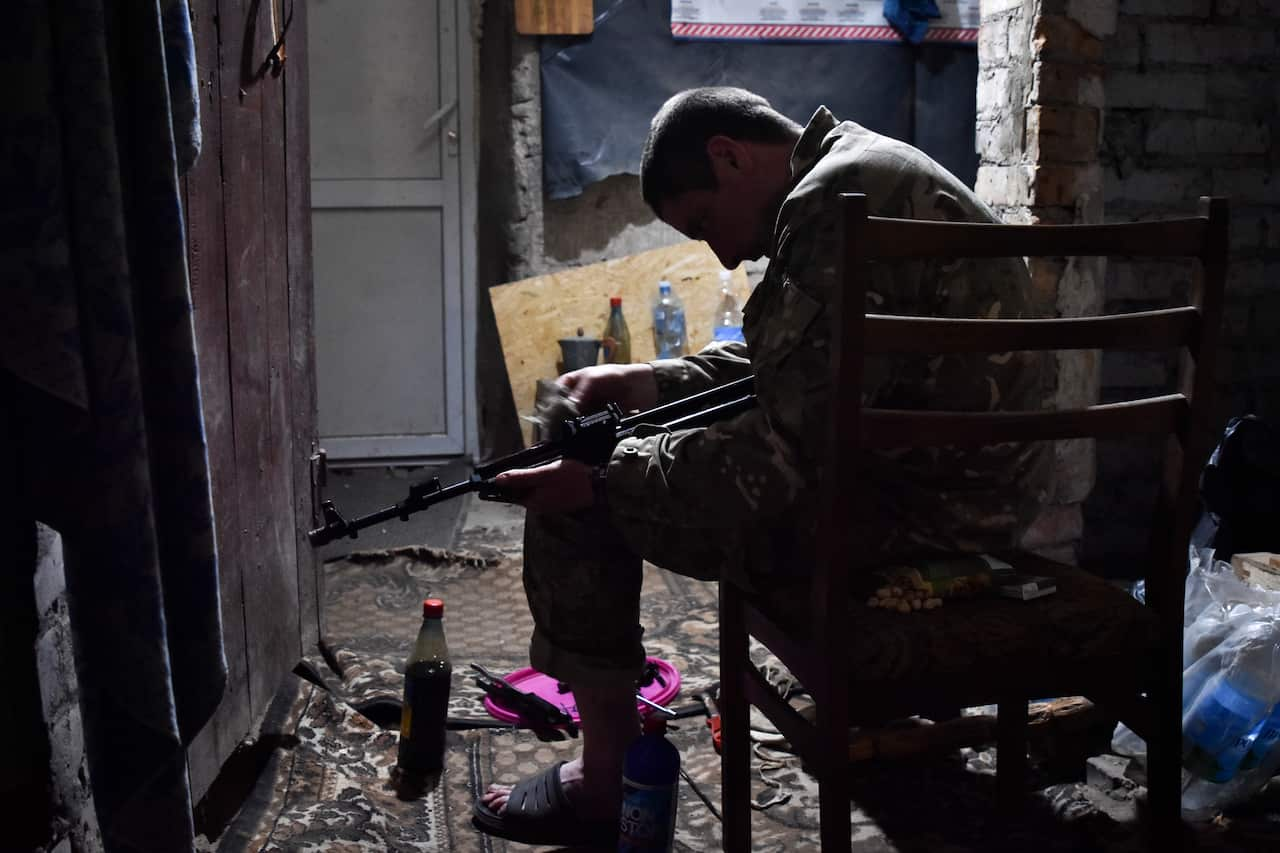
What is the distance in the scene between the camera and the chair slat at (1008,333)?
4.78 feet

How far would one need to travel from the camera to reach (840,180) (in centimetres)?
166

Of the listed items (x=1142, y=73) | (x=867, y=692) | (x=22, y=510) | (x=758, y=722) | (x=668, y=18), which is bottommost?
(x=758, y=722)

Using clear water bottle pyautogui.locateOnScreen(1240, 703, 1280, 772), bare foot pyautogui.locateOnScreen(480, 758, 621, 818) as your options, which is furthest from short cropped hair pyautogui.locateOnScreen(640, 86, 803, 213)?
clear water bottle pyautogui.locateOnScreen(1240, 703, 1280, 772)

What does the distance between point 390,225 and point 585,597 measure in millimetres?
3365

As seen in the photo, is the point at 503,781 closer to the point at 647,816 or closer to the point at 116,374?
the point at 647,816

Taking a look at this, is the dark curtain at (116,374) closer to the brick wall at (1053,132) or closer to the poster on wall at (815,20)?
the brick wall at (1053,132)

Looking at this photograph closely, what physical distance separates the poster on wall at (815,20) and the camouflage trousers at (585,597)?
3.20 meters

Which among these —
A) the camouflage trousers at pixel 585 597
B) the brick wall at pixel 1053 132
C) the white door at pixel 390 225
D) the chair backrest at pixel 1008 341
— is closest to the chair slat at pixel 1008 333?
the chair backrest at pixel 1008 341

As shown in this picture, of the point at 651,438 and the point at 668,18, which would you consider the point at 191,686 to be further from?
the point at 668,18

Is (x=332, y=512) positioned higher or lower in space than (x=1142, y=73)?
lower

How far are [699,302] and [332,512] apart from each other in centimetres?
287

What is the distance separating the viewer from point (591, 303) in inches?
187

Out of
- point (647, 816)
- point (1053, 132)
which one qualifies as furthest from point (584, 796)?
point (1053, 132)

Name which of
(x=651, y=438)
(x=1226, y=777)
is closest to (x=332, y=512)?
(x=651, y=438)
